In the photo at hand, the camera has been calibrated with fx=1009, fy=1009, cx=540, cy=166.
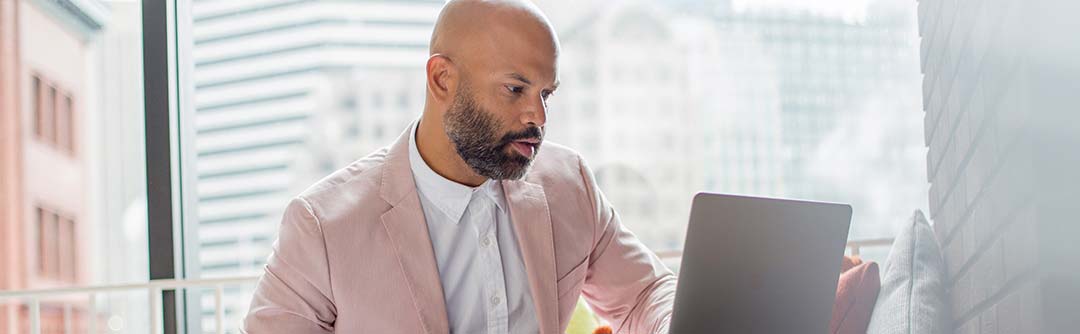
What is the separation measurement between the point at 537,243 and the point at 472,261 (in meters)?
0.13

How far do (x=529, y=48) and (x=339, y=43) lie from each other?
2543mm

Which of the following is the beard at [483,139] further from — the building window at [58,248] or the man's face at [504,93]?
the building window at [58,248]

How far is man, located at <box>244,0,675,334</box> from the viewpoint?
179cm

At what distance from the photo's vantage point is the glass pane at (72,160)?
386cm

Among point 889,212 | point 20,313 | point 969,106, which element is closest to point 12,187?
point 20,313

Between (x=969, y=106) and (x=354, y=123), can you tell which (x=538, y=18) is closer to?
(x=969, y=106)

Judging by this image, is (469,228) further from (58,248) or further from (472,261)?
(58,248)

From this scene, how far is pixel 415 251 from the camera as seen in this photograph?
1826 mm

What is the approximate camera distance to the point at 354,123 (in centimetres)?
435

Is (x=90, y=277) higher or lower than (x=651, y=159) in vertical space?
lower

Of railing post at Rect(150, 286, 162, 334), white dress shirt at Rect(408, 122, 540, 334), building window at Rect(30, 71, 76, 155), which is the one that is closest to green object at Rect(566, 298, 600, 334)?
white dress shirt at Rect(408, 122, 540, 334)

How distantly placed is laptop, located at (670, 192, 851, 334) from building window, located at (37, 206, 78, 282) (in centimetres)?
558

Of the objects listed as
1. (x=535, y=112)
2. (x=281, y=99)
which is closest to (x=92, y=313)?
(x=281, y=99)

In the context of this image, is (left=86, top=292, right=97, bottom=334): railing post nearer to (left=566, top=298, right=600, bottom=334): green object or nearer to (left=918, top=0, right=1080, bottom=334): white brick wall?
(left=566, top=298, right=600, bottom=334): green object
